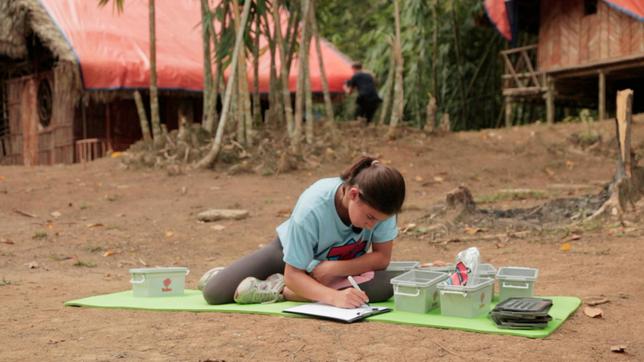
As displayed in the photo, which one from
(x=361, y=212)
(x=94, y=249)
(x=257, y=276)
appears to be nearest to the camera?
(x=361, y=212)

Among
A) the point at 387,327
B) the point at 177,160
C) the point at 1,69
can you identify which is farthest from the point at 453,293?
the point at 1,69

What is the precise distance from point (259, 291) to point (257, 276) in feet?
0.39

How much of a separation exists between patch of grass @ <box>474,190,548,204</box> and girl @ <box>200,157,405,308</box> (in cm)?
437

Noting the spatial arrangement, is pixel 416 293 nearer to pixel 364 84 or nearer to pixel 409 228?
pixel 409 228

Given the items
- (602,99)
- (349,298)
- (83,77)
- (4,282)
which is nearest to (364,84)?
(602,99)

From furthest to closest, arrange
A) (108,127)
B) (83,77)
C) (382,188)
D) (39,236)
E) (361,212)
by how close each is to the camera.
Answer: (108,127), (83,77), (39,236), (361,212), (382,188)

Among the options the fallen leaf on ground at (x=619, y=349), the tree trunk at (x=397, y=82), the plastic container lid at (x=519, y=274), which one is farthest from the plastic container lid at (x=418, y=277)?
the tree trunk at (x=397, y=82)

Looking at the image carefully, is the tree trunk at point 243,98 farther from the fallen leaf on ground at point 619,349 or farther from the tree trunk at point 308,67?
the fallen leaf on ground at point 619,349

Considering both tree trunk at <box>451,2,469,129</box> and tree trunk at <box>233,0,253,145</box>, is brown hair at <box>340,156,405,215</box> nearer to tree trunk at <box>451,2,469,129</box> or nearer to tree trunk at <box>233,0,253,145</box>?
tree trunk at <box>233,0,253,145</box>

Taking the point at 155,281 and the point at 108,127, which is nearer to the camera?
the point at 155,281

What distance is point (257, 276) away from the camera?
3.82 metres

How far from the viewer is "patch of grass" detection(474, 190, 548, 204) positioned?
7.86m

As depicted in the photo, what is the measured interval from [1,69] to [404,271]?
14814mm

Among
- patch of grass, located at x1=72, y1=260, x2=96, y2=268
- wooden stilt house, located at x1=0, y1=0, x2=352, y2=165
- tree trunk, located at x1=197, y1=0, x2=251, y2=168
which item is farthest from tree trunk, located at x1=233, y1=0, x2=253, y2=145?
wooden stilt house, located at x1=0, y1=0, x2=352, y2=165
